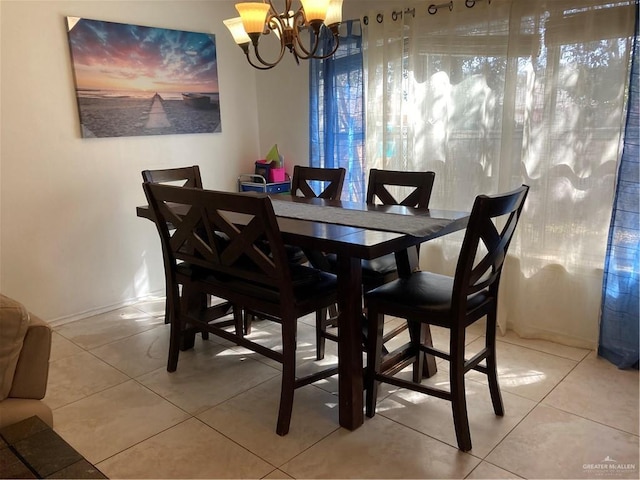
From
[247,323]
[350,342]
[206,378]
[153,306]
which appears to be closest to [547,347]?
[350,342]

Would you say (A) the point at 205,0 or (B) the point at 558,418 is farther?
(A) the point at 205,0

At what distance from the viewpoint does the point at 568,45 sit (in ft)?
8.00

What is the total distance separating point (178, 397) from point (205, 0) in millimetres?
2814

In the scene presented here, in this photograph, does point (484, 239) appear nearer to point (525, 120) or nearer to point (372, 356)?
point (372, 356)

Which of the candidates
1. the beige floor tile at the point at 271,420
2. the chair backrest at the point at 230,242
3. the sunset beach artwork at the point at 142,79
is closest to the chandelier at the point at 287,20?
the chair backrest at the point at 230,242

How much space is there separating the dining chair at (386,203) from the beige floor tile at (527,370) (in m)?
0.53

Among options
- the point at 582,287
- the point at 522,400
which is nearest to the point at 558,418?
the point at 522,400

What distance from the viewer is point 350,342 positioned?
6.27ft

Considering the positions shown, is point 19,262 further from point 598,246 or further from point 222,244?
point 598,246

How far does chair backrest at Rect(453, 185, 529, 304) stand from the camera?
160cm

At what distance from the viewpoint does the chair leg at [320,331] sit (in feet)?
8.07

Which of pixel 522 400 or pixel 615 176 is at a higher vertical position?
pixel 615 176

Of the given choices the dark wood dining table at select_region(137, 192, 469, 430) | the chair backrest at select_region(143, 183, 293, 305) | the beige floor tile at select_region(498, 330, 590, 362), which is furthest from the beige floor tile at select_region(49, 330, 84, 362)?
the beige floor tile at select_region(498, 330, 590, 362)

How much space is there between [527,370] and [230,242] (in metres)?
1.59
